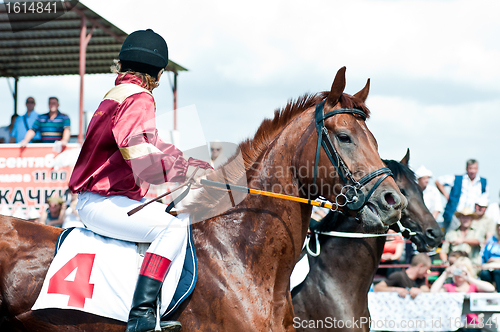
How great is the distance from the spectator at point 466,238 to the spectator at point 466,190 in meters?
0.24

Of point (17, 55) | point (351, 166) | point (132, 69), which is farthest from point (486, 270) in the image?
point (17, 55)

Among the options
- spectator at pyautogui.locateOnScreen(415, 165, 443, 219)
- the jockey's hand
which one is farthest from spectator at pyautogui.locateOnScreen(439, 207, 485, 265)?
the jockey's hand

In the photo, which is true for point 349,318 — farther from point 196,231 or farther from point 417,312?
point 417,312

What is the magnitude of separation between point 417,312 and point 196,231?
4.95 meters

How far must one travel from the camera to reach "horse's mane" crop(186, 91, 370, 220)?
9.95 feet

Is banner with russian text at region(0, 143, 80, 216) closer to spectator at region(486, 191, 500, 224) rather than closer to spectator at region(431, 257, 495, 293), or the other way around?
spectator at region(431, 257, 495, 293)

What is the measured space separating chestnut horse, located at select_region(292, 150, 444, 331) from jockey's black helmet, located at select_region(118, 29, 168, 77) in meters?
2.54

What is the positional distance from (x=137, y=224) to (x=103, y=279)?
1.21 feet

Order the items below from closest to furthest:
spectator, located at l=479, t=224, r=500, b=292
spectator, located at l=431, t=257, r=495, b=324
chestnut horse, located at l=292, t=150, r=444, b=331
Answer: chestnut horse, located at l=292, t=150, r=444, b=331 < spectator, located at l=431, t=257, r=495, b=324 < spectator, located at l=479, t=224, r=500, b=292

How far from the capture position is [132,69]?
2.94 m

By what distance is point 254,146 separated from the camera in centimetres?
320

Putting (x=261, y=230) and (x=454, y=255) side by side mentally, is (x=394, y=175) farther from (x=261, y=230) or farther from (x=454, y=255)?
(x=454, y=255)

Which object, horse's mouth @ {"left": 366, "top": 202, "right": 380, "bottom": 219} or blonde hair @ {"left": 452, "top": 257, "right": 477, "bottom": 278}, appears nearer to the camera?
horse's mouth @ {"left": 366, "top": 202, "right": 380, "bottom": 219}

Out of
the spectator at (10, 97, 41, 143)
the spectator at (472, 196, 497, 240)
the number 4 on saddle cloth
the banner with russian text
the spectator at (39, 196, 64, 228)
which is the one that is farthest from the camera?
the spectator at (10, 97, 41, 143)
